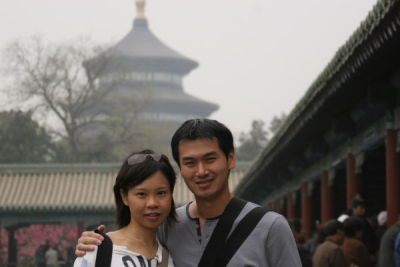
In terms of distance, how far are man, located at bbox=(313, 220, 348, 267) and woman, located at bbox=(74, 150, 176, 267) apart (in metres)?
5.34

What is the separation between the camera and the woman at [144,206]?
16.5 feet

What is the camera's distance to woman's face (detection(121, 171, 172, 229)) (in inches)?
198

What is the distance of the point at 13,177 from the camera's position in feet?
150

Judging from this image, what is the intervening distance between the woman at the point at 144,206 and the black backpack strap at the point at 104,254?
42 mm

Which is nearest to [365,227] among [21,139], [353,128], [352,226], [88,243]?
[352,226]

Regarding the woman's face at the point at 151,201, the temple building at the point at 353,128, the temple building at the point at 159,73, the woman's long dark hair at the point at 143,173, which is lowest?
the woman's face at the point at 151,201

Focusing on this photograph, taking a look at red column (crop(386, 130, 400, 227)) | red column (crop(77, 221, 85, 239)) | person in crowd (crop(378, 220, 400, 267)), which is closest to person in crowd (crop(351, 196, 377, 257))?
person in crowd (crop(378, 220, 400, 267))

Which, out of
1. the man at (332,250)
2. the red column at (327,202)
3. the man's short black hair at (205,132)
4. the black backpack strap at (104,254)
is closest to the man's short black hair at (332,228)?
the man at (332,250)

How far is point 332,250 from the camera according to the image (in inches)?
408

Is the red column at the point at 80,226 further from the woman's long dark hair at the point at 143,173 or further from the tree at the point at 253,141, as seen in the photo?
the woman's long dark hair at the point at 143,173

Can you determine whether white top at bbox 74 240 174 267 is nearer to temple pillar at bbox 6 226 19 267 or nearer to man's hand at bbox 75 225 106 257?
man's hand at bbox 75 225 106 257

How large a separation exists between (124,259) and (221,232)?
1.29 feet

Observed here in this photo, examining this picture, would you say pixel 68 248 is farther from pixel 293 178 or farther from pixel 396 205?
pixel 396 205

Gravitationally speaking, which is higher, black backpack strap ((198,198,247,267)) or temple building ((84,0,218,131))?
temple building ((84,0,218,131))
